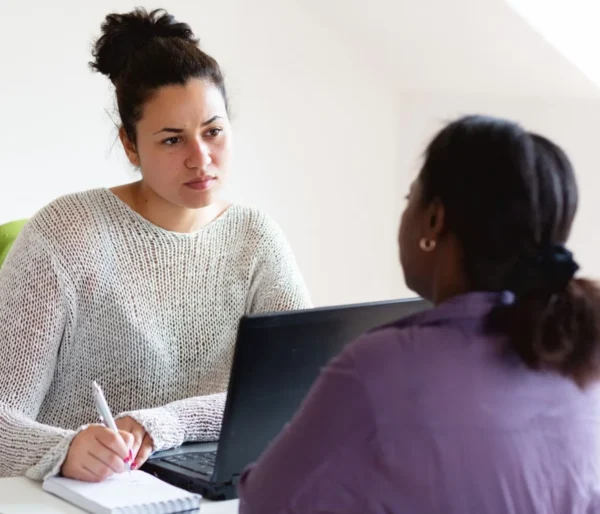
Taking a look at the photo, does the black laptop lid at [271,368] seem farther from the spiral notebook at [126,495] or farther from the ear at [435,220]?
the ear at [435,220]

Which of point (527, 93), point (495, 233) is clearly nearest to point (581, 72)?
point (527, 93)

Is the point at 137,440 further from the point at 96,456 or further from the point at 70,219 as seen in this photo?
the point at 70,219

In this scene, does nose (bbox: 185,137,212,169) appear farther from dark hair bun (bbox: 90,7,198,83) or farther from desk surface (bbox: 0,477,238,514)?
desk surface (bbox: 0,477,238,514)

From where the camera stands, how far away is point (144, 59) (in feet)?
5.42

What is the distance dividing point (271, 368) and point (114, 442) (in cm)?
25

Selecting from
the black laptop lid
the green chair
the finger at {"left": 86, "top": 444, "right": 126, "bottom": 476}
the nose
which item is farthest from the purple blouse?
the green chair

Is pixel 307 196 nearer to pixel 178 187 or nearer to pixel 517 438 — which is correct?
pixel 178 187

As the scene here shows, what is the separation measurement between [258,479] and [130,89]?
0.94 metres

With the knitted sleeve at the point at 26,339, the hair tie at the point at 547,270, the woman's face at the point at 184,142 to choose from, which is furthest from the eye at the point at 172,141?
the hair tie at the point at 547,270

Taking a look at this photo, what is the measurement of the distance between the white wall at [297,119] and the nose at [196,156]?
28.8 inches

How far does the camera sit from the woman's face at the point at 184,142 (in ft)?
5.34

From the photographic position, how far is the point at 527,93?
8.80ft

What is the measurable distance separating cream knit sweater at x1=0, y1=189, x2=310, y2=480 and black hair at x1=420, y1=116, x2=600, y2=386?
650 millimetres

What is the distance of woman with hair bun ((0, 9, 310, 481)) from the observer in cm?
150
